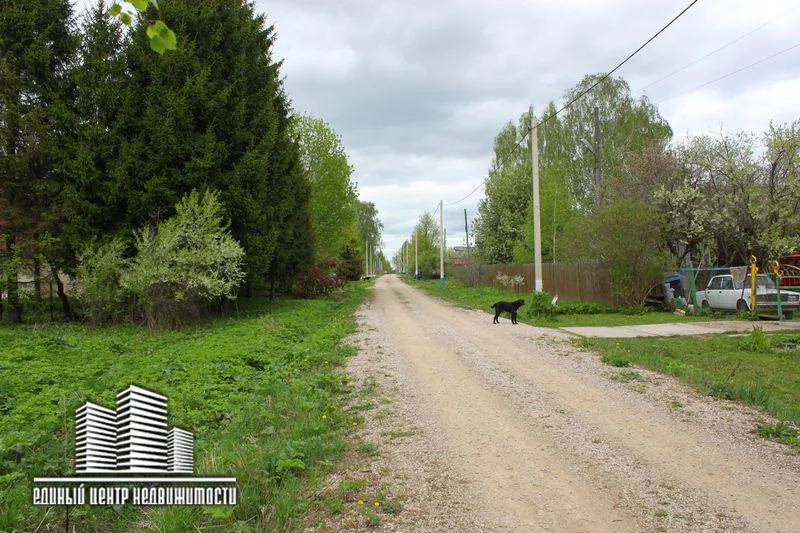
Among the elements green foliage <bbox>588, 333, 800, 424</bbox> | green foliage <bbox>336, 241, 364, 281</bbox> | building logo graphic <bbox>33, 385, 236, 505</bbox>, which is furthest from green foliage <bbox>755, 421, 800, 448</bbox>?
green foliage <bbox>336, 241, 364, 281</bbox>

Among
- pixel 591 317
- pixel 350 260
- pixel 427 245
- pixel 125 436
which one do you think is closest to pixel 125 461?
pixel 125 436

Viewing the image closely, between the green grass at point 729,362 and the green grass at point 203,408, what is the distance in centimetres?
532

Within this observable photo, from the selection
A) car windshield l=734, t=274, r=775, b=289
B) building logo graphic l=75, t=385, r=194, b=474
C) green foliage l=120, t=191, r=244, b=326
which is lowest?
building logo graphic l=75, t=385, r=194, b=474

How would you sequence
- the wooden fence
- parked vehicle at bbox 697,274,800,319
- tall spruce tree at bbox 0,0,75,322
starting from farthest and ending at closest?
the wooden fence → tall spruce tree at bbox 0,0,75,322 → parked vehicle at bbox 697,274,800,319

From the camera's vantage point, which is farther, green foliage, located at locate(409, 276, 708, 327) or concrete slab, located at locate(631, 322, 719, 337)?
green foliage, located at locate(409, 276, 708, 327)

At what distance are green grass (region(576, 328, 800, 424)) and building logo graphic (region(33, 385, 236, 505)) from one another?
6.62 m

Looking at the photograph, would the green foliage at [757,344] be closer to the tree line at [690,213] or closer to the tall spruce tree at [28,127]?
the tree line at [690,213]

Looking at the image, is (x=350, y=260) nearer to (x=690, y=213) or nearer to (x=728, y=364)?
(x=690, y=213)

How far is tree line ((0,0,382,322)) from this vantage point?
1712cm

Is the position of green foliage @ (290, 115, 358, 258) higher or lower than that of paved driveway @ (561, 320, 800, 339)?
higher

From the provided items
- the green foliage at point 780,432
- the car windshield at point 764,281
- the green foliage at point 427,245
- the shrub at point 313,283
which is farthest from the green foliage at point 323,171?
the green foliage at point 427,245

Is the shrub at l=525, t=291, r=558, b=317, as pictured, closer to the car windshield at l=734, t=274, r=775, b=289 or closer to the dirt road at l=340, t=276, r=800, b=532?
the car windshield at l=734, t=274, r=775, b=289

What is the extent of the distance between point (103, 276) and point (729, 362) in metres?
17.0

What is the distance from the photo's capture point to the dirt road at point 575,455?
3834mm
